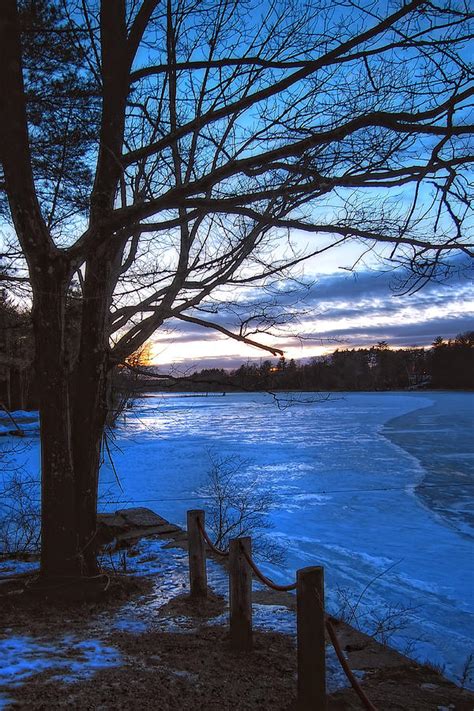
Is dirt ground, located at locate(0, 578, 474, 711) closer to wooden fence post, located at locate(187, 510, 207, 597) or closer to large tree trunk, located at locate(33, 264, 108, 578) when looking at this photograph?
wooden fence post, located at locate(187, 510, 207, 597)

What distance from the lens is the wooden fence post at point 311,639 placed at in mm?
3637

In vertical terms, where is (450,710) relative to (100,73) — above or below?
below

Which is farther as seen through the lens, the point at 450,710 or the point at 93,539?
the point at 93,539

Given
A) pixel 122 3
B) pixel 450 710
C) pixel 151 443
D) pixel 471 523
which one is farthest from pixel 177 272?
pixel 151 443

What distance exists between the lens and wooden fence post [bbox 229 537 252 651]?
15.6ft

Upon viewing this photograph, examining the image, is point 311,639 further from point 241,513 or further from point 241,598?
point 241,513

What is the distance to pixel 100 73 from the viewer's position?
20.1ft

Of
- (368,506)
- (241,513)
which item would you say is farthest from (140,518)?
(368,506)

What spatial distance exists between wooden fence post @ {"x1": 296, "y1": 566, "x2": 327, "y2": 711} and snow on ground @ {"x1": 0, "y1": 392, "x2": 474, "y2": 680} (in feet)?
9.31

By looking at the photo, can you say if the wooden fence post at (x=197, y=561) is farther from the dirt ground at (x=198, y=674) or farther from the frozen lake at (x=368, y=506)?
the frozen lake at (x=368, y=506)

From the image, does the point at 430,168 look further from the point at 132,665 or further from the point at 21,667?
the point at 21,667

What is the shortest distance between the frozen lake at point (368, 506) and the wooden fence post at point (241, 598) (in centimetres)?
237

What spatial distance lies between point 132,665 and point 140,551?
4.33m

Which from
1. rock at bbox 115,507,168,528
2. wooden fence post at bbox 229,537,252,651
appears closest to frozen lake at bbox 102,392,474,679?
rock at bbox 115,507,168,528
